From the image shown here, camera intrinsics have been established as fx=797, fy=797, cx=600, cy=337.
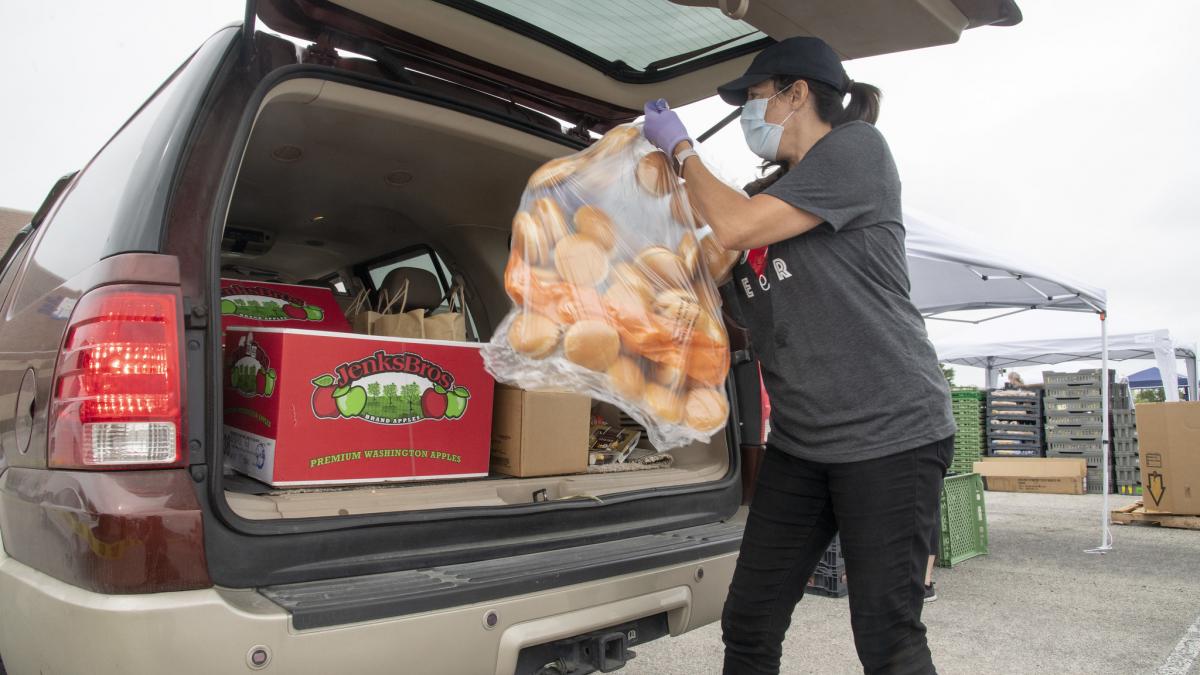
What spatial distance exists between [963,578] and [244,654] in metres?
5.14

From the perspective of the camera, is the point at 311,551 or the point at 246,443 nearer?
the point at 311,551

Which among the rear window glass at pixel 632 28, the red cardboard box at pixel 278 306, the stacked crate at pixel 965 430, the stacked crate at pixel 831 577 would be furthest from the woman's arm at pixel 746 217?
the stacked crate at pixel 965 430

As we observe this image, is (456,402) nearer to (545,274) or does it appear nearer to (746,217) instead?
(545,274)

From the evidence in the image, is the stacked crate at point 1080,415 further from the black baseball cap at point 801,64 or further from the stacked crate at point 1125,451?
the black baseball cap at point 801,64

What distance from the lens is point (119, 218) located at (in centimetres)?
156

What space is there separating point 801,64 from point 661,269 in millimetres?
557

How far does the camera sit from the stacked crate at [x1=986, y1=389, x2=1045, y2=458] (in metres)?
12.8

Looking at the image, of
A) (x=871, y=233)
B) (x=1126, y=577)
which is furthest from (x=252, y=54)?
(x=1126, y=577)

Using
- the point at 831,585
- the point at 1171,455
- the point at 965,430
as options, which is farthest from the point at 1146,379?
the point at 831,585

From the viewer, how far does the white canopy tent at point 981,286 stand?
632 cm

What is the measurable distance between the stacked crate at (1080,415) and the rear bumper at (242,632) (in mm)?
12604

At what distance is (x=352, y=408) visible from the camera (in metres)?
2.05

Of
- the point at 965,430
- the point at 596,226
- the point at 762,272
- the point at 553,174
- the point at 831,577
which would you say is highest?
the point at 553,174

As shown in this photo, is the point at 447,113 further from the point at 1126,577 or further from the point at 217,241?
the point at 1126,577
